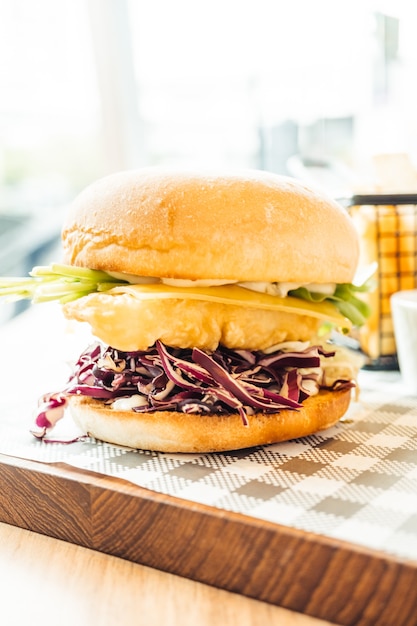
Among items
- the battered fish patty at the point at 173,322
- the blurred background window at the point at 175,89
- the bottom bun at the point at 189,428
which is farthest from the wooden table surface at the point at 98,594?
the blurred background window at the point at 175,89

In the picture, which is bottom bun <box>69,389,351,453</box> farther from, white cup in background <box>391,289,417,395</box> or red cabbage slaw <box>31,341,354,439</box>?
white cup in background <box>391,289,417,395</box>

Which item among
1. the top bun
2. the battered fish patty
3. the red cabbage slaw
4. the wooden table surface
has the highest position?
the top bun

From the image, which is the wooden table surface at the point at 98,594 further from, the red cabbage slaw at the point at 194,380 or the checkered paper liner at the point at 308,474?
the red cabbage slaw at the point at 194,380

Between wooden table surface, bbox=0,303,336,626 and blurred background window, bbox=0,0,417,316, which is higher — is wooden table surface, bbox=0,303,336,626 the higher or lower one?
the lower one

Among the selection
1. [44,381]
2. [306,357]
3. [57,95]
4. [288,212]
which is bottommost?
[44,381]

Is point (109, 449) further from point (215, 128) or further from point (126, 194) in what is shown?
point (215, 128)

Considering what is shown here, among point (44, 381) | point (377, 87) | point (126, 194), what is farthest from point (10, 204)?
point (126, 194)

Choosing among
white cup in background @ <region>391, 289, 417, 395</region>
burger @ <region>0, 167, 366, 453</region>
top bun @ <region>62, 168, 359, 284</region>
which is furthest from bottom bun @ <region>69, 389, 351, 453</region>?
white cup in background @ <region>391, 289, 417, 395</region>
